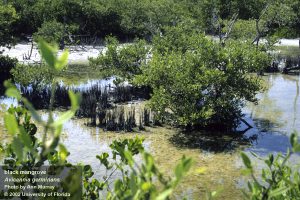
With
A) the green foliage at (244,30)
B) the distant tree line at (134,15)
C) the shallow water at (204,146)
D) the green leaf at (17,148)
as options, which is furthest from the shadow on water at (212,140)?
the green foliage at (244,30)

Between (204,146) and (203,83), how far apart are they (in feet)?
6.90

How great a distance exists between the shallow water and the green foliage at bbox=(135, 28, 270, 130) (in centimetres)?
69

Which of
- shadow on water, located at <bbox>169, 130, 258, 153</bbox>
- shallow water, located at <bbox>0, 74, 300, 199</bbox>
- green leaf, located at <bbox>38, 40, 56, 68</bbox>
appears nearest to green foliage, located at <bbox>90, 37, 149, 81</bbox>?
shallow water, located at <bbox>0, 74, 300, 199</bbox>

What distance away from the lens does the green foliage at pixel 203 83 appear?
1333 centimetres


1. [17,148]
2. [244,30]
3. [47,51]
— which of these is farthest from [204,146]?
[244,30]

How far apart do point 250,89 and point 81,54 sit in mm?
21016

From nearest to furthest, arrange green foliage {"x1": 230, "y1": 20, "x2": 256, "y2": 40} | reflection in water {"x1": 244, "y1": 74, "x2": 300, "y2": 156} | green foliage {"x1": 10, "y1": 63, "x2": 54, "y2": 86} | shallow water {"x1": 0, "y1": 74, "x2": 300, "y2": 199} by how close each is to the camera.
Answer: shallow water {"x1": 0, "y1": 74, "x2": 300, "y2": 199}, reflection in water {"x1": 244, "y1": 74, "x2": 300, "y2": 156}, green foliage {"x1": 10, "y1": 63, "x2": 54, "y2": 86}, green foliage {"x1": 230, "y1": 20, "x2": 256, "y2": 40}

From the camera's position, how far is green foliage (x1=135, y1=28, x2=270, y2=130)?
43.7ft

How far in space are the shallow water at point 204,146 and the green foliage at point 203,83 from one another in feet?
2.25

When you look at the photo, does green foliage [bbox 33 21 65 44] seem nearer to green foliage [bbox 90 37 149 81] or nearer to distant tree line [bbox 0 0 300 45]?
distant tree line [bbox 0 0 300 45]

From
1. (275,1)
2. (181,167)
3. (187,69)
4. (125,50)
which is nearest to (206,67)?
(187,69)

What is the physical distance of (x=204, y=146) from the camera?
1275 centimetres

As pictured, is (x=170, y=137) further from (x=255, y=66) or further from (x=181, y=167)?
(x=181, y=167)

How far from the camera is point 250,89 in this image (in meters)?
14.2
